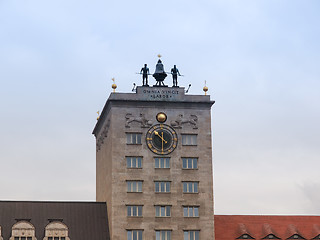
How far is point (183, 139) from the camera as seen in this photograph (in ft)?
395

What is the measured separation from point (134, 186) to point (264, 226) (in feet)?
77.4

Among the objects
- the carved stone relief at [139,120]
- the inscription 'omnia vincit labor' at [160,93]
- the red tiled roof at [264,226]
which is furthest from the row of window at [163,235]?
the inscription 'omnia vincit labor' at [160,93]

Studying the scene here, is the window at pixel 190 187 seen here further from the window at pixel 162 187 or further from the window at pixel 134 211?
the window at pixel 134 211

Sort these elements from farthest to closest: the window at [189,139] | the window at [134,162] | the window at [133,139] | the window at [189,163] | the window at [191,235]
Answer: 1. the window at [189,139]
2. the window at [189,163]
3. the window at [133,139]
4. the window at [134,162]
5. the window at [191,235]

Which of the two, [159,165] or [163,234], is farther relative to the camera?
[159,165]

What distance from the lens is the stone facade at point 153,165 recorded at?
116562 mm

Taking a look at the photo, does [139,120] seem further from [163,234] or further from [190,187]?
[163,234]

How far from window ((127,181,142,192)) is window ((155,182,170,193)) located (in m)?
2.54

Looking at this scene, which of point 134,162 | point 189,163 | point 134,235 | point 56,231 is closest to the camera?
point 56,231

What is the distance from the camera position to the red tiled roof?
12525cm

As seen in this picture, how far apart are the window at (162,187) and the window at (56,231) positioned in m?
14.6

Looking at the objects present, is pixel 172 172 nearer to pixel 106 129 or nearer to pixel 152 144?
pixel 152 144

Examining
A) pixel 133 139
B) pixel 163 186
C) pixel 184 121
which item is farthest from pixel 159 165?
pixel 184 121

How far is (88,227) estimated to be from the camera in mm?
118438
